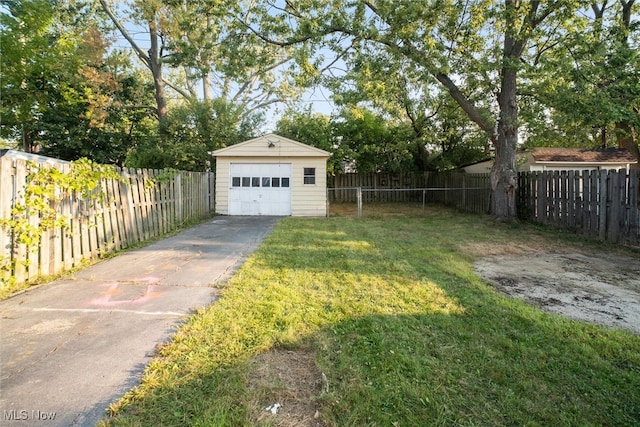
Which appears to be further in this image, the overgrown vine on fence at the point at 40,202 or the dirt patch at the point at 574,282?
the overgrown vine on fence at the point at 40,202

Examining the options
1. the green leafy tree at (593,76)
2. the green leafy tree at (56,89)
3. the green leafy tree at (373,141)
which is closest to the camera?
the green leafy tree at (593,76)

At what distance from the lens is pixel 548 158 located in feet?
46.7

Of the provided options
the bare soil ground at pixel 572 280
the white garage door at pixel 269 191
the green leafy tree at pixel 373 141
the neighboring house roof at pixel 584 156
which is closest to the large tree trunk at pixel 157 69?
the white garage door at pixel 269 191

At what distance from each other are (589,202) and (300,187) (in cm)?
864

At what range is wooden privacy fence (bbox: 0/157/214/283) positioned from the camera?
3.72 metres

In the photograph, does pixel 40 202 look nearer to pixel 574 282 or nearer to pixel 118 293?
pixel 118 293

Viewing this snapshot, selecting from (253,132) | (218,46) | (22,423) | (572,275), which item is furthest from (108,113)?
(572,275)

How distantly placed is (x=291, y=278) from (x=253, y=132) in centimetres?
1403

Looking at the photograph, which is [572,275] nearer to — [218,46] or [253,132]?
[218,46]

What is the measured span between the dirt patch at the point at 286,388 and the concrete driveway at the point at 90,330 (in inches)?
32.4

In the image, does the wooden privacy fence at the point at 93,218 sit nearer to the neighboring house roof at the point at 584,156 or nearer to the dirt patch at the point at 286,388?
the dirt patch at the point at 286,388

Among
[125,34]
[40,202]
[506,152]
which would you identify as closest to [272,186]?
[506,152]

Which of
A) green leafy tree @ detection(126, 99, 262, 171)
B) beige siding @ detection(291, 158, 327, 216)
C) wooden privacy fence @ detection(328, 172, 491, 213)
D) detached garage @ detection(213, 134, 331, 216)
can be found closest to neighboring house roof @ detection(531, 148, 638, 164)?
wooden privacy fence @ detection(328, 172, 491, 213)

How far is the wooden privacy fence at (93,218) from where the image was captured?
3.72 m
